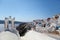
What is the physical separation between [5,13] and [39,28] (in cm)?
104

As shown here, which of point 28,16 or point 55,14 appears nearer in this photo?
point 55,14

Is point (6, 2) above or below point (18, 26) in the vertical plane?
above

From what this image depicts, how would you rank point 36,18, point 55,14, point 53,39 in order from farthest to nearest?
point 36,18
point 55,14
point 53,39

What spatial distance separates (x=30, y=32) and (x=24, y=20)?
1.29ft

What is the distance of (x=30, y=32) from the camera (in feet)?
10.9

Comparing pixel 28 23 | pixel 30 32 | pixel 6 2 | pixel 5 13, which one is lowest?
pixel 30 32

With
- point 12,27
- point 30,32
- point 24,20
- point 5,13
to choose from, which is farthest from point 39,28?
point 5,13

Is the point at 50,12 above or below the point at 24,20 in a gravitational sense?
above

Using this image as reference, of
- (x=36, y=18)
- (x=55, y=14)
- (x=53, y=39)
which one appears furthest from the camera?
(x=36, y=18)

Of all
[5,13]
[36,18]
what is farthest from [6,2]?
[36,18]

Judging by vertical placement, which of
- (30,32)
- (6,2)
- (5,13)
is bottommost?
(30,32)

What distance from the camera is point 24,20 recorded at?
3.41m

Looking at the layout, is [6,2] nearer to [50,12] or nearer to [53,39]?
[50,12]

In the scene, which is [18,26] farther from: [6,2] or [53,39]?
[53,39]
